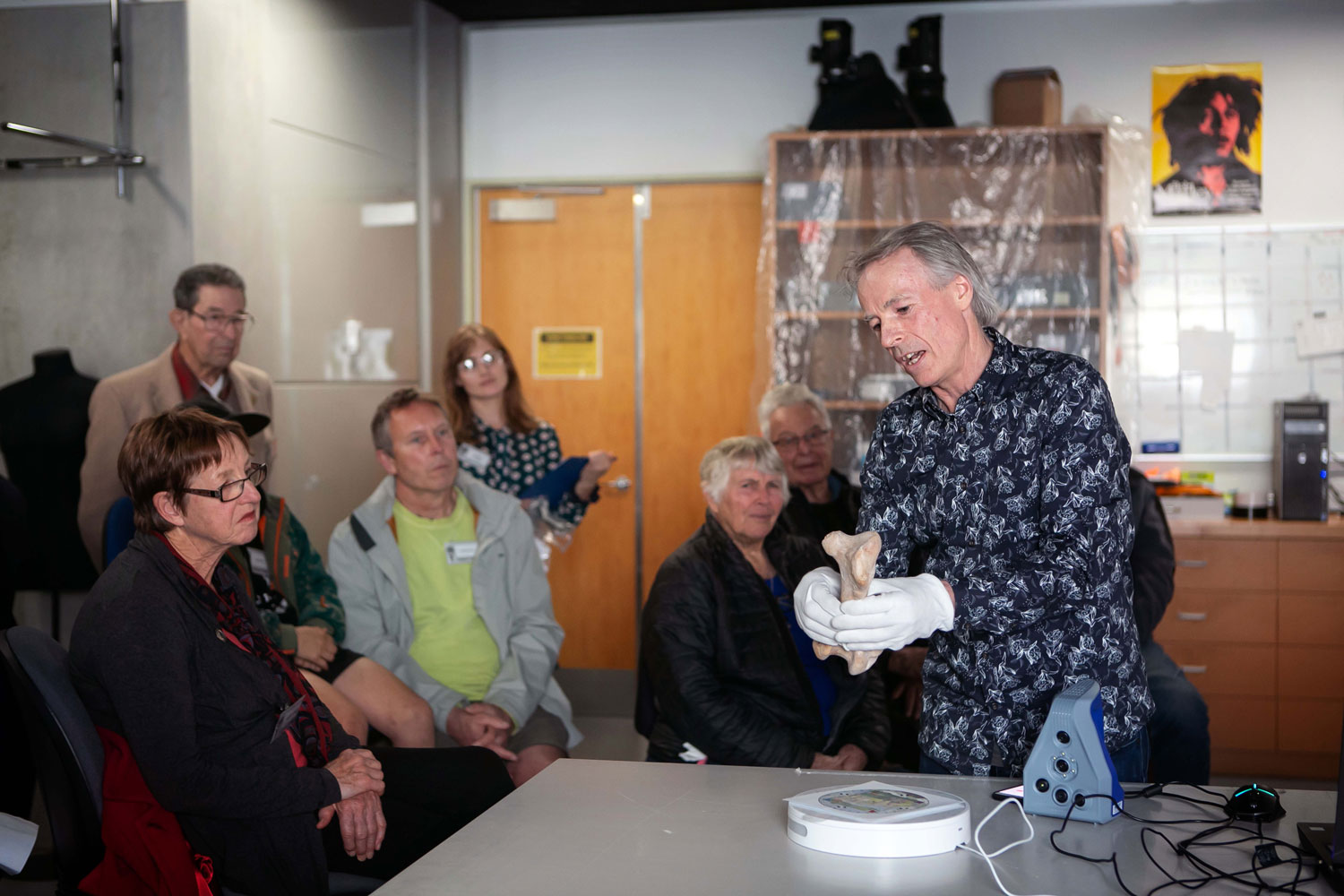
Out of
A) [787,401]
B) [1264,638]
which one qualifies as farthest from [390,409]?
[1264,638]

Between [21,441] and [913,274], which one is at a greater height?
[913,274]

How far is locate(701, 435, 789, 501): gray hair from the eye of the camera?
269 cm

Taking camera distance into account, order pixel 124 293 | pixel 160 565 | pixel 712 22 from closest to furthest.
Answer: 1. pixel 160 565
2. pixel 124 293
3. pixel 712 22

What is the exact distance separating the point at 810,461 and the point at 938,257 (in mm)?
1667

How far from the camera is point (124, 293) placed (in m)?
3.06

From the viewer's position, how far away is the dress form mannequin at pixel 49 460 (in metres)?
2.87

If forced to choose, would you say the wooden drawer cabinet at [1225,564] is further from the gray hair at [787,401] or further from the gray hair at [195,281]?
the gray hair at [195,281]

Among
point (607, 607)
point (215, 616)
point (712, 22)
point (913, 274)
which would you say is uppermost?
point (712, 22)

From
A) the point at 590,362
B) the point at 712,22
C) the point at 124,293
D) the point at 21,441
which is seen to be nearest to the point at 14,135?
the point at 124,293

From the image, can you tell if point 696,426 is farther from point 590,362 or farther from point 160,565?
point 160,565

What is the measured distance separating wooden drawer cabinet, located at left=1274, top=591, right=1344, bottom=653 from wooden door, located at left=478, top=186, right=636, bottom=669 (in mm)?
2401

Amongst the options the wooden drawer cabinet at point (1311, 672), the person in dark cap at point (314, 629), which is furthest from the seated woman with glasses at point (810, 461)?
the wooden drawer cabinet at point (1311, 672)

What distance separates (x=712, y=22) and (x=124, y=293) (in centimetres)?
256

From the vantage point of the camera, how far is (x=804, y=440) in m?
3.25
